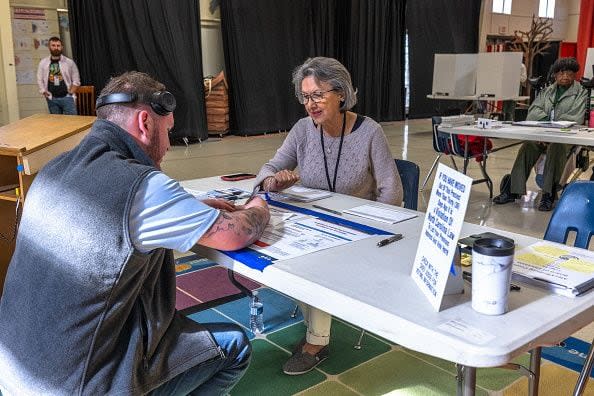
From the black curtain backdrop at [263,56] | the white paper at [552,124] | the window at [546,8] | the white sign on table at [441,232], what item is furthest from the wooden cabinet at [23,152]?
the window at [546,8]

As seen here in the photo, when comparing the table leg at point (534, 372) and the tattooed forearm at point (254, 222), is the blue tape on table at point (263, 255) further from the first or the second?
the table leg at point (534, 372)

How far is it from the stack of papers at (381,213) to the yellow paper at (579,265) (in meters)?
0.52

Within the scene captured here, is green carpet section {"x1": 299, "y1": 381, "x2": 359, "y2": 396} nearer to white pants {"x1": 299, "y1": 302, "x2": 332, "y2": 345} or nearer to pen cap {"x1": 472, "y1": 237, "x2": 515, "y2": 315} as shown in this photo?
white pants {"x1": 299, "y1": 302, "x2": 332, "y2": 345}

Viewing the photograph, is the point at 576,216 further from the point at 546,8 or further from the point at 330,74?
the point at 546,8

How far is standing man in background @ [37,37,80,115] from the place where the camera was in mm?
7090

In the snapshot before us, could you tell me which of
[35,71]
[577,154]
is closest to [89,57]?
[35,71]

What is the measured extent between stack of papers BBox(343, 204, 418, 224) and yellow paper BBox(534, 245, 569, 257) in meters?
0.42

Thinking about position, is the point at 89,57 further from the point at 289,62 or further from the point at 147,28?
the point at 289,62

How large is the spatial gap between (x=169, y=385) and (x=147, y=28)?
297 inches

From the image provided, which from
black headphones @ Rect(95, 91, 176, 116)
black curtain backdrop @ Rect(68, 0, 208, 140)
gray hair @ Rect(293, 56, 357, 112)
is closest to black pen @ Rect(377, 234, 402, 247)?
black headphones @ Rect(95, 91, 176, 116)

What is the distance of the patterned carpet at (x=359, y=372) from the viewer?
2.02 metres

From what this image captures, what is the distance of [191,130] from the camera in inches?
337

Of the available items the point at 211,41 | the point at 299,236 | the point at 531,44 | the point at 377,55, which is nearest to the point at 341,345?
the point at 299,236

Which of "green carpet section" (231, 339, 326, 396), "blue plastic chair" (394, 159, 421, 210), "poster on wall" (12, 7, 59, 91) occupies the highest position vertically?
"poster on wall" (12, 7, 59, 91)
